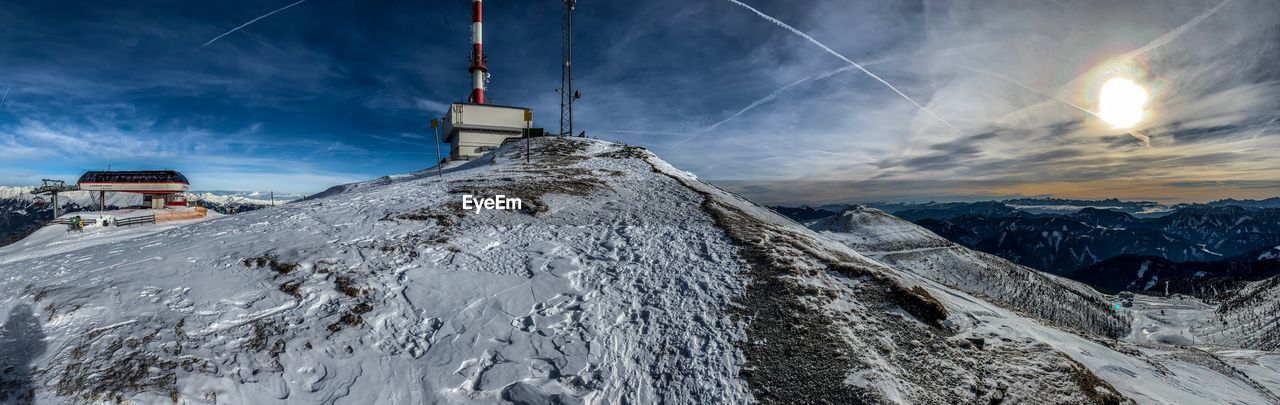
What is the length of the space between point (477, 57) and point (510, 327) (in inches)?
2169

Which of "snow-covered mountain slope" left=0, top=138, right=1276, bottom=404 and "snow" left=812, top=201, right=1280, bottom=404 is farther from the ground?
"snow-covered mountain slope" left=0, top=138, right=1276, bottom=404

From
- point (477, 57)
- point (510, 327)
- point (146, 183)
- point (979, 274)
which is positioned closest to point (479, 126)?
point (477, 57)

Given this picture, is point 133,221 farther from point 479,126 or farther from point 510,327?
point 510,327

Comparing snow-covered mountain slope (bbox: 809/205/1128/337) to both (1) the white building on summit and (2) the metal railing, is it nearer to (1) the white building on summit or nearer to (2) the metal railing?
(1) the white building on summit

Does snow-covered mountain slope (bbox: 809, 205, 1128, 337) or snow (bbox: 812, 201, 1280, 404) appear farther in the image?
snow-covered mountain slope (bbox: 809, 205, 1128, 337)

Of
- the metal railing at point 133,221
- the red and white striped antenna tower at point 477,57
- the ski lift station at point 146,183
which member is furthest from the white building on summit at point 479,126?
the ski lift station at point 146,183

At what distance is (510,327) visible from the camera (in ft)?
30.8

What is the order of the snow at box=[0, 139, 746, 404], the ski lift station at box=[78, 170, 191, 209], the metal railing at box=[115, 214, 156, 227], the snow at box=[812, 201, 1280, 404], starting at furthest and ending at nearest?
the ski lift station at box=[78, 170, 191, 209], the metal railing at box=[115, 214, 156, 227], the snow at box=[812, 201, 1280, 404], the snow at box=[0, 139, 746, 404]

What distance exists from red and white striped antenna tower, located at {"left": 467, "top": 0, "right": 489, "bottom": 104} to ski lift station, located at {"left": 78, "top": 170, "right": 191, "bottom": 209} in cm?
3288

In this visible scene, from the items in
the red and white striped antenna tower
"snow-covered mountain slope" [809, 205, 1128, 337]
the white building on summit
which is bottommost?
"snow-covered mountain slope" [809, 205, 1128, 337]

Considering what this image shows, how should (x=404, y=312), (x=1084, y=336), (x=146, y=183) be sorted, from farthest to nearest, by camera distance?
1. (x=146, y=183)
2. (x=1084, y=336)
3. (x=404, y=312)

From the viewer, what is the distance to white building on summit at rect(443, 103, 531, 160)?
172 feet

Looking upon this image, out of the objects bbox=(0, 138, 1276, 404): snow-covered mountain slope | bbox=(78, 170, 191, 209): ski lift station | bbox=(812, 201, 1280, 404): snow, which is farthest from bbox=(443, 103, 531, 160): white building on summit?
bbox=(812, 201, 1280, 404): snow

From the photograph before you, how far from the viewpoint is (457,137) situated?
53000mm
